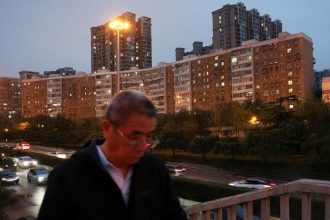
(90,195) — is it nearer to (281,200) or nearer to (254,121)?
(281,200)

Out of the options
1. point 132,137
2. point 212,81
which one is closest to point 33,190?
point 132,137

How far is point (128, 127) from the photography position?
80.8 inches

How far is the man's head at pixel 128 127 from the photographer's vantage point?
205 cm

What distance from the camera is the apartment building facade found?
74312 mm

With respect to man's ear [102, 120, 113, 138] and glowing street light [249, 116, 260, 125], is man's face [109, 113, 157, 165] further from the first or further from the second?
glowing street light [249, 116, 260, 125]

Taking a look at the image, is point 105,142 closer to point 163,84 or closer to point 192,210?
point 192,210

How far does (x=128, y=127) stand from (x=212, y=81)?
87.6 m

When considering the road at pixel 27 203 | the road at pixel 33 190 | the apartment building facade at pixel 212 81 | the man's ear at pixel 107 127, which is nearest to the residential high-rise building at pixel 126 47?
the apartment building facade at pixel 212 81

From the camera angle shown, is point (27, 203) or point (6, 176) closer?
point (6, 176)

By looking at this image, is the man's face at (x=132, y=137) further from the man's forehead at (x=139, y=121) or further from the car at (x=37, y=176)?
the car at (x=37, y=176)

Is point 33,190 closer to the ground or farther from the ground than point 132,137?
closer to the ground

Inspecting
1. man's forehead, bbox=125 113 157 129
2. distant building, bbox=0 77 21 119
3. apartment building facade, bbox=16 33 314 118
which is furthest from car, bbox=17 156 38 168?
distant building, bbox=0 77 21 119

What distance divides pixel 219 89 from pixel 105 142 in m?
86.6

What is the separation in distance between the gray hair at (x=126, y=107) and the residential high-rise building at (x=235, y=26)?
137414 millimetres
